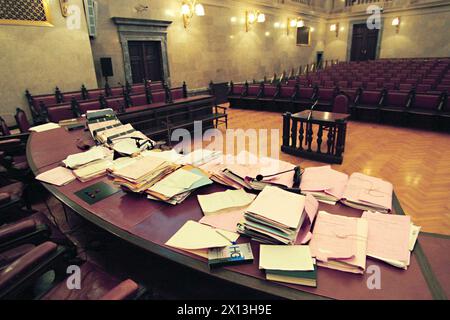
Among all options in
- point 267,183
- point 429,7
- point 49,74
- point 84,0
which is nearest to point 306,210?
point 267,183

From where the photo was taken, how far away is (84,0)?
21.3 ft

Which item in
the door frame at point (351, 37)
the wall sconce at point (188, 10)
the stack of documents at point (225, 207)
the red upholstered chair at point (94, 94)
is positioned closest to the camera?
the stack of documents at point (225, 207)

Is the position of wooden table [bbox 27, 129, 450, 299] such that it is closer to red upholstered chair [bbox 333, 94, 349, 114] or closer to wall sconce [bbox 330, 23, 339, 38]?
red upholstered chair [bbox 333, 94, 349, 114]

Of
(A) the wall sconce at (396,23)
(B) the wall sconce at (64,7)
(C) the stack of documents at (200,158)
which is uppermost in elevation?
(A) the wall sconce at (396,23)

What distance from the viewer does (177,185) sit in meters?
1.55

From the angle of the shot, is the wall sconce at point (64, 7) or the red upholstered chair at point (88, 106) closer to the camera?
the red upholstered chair at point (88, 106)

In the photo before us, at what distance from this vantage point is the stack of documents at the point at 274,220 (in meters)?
1.08

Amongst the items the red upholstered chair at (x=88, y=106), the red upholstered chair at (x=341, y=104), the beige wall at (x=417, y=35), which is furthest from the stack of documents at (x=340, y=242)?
the beige wall at (x=417, y=35)

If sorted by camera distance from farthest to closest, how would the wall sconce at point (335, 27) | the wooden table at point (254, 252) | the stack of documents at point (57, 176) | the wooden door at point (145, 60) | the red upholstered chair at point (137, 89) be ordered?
the wall sconce at point (335, 27) → the wooden door at point (145, 60) → the red upholstered chair at point (137, 89) → the stack of documents at point (57, 176) → the wooden table at point (254, 252)

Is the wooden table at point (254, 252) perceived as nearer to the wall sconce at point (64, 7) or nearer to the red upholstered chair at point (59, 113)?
the red upholstered chair at point (59, 113)

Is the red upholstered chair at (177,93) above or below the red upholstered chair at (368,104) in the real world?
above

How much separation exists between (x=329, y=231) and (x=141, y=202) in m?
0.97

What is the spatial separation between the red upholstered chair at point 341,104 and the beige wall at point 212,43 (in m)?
5.95

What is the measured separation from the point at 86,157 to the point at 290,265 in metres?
1.73
